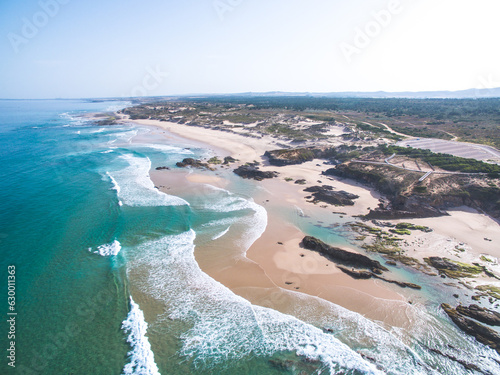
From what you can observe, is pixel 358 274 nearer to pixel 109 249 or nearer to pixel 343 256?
pixel 343 256

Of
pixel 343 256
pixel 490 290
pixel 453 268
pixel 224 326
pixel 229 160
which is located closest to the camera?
pixel 224 326

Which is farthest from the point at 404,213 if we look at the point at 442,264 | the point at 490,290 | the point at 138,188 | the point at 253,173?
the point at 138,188

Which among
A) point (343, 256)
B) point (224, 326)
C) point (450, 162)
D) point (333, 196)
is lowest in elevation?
point (224, 326)

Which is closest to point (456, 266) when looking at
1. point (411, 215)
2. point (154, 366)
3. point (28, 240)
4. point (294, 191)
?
point (411, 215)

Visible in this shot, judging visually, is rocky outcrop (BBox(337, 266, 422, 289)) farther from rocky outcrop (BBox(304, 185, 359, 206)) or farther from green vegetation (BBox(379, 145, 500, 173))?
green vegetation (BBox(379, 145, 500, 173))

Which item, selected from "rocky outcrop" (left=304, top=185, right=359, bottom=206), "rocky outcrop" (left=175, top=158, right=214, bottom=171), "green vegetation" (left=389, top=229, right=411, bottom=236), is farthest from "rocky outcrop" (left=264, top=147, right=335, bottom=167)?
"green vegetation" (left=389, top=229, right=411, bottom=236)

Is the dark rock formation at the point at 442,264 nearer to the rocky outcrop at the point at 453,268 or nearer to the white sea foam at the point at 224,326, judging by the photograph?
the rocky outcrop at the point at 453,268

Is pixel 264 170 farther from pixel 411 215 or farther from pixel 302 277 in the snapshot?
pixel 302 277

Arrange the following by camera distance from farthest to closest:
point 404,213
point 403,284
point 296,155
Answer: point 296,155
point 404,213
point 403,284
